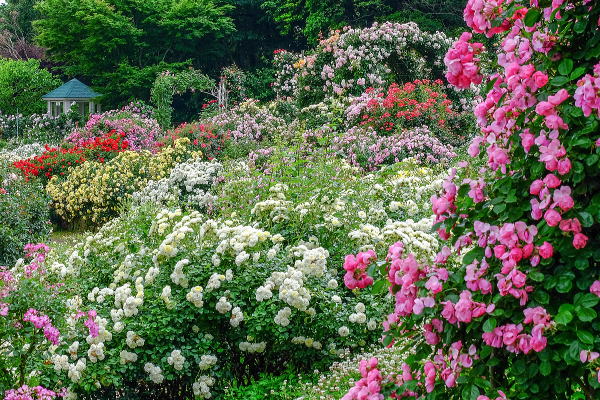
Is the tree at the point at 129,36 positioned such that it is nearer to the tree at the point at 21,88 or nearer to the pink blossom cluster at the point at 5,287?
the tree at the point at 21,88

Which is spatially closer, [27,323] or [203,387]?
[27,323]

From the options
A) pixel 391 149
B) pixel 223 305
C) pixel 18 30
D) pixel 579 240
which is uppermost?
pixel 579 240

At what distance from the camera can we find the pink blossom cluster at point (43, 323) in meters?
3.41

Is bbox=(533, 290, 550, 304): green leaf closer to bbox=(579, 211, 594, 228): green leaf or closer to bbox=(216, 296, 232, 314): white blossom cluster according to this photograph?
bbox=(579, 211, 594, 228): green leaf

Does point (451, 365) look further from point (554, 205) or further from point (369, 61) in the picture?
point (369, 61)

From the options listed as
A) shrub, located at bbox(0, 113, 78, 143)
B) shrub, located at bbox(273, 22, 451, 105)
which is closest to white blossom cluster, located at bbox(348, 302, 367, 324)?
shrub, located at bbox(273, 22, 451, 105)

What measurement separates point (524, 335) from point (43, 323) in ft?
7.88

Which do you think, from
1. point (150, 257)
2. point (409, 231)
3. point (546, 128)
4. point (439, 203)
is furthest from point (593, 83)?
point (150, 257)

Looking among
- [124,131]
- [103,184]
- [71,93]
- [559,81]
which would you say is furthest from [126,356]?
[71,93]

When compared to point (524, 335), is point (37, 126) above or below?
below

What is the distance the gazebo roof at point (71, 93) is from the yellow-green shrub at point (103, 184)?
41.3ft

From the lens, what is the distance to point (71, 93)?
79.9 feet

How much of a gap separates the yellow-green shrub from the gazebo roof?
1257 cm

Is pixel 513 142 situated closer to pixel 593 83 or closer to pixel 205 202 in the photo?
pixel 593 83
